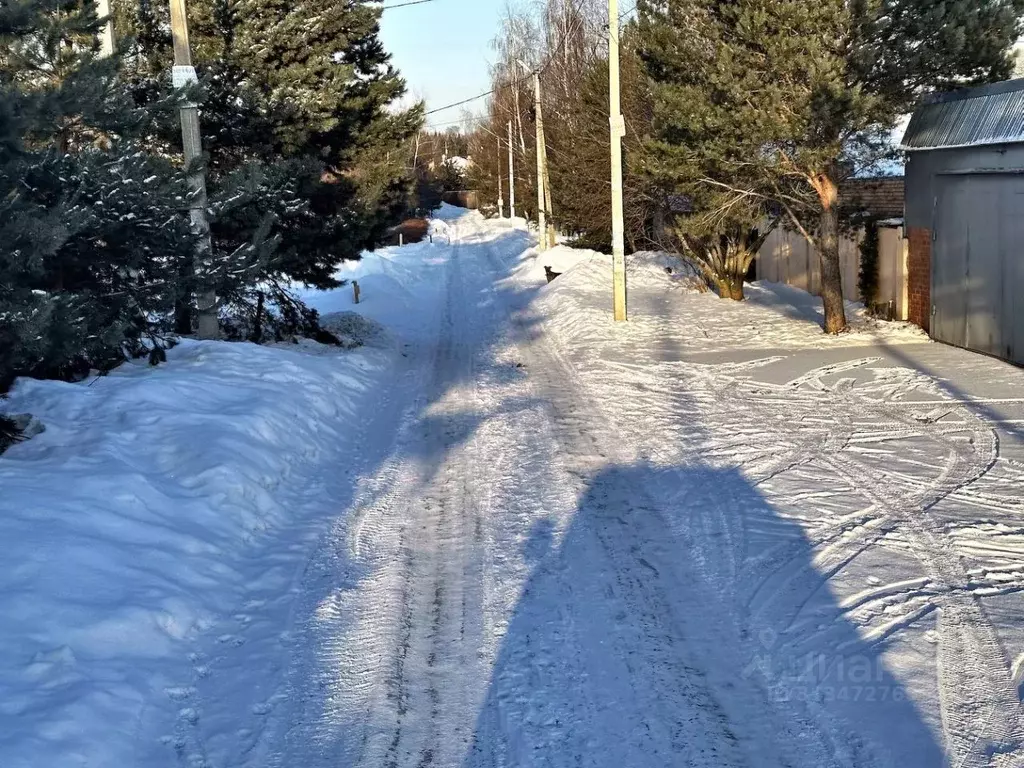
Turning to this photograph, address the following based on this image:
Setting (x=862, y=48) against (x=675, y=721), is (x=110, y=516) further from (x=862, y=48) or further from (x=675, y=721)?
(x=862, y=48)

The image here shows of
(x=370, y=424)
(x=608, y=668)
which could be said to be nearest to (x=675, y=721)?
(x=608, y=668)

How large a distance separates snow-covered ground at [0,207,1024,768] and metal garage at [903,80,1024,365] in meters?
2.16

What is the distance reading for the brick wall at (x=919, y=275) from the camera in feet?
54.0

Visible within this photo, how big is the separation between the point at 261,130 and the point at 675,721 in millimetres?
13704

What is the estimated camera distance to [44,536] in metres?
6.16

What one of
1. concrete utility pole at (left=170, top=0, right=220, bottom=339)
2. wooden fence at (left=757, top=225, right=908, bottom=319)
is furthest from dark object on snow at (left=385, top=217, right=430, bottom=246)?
concrete utility pole at (left=170, top=0, right=220, bottom=339)

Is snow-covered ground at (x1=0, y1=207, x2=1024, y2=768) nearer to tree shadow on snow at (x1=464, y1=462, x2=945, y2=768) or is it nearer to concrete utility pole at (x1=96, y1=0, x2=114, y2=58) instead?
tree shadow on snow at (x1=464, y1=462, x2=945, y2=768)

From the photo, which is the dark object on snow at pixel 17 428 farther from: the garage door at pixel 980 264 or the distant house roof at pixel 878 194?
the distant house roof at pixel 878 194

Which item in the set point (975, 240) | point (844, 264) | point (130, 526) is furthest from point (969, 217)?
point (130, 526)

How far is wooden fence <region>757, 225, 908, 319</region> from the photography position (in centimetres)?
1819

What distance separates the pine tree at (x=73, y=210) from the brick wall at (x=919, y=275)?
38.9ft

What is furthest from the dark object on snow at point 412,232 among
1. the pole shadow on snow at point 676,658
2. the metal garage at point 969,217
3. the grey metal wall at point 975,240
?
the pole shadow on snow at point 676,658

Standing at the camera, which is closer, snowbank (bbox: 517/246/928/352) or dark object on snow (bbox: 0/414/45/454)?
dark object on snow (bbox: 0/414/45/454)

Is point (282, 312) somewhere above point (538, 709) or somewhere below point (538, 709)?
above
